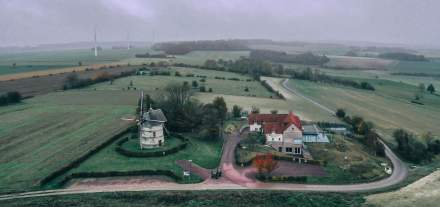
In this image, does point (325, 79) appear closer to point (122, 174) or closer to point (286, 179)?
point (286, 179)

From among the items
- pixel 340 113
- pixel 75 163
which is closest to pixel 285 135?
pixel 340 113

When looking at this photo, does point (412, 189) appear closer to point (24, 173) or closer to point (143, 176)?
point (143, 176)

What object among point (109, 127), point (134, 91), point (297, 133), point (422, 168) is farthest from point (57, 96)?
point (422, 168)

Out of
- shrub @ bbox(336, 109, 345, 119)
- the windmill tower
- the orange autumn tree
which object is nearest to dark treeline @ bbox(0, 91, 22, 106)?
the windmill tower

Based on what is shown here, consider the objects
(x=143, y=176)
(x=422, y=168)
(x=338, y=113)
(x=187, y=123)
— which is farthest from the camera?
(x=338, y=113)

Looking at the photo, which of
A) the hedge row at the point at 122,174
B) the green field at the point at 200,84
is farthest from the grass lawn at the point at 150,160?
the green field at the point at 200,84

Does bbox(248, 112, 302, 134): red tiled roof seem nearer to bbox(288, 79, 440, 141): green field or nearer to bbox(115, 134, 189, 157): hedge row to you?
bbox(115, 134, 189, 157): hedge row

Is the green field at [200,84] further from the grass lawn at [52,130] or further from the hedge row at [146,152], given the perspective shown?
the hedge row at [146,152]

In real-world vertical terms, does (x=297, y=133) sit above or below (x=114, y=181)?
above
